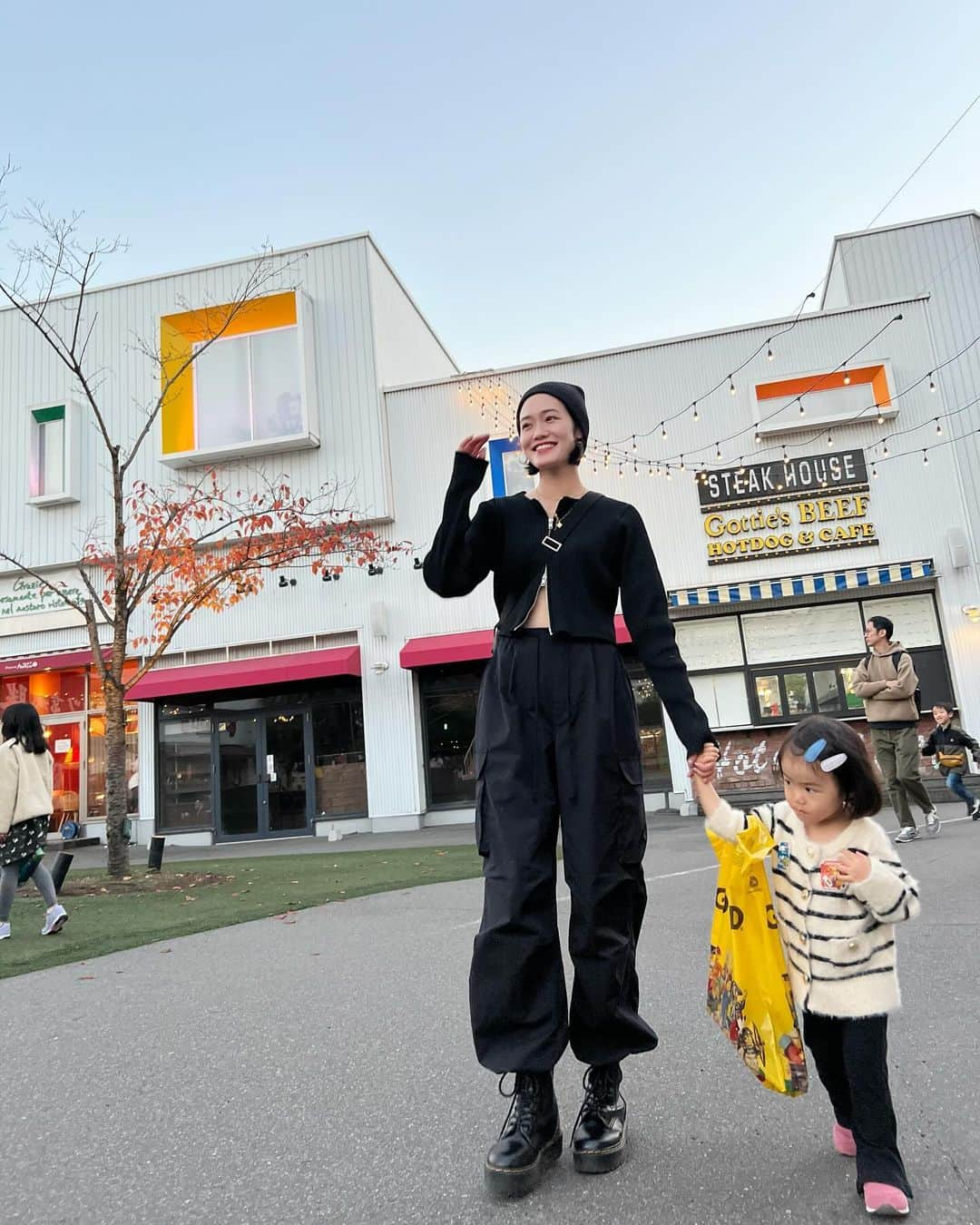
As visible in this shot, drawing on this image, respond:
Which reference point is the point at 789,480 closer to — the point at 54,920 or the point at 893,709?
the point at 893,709

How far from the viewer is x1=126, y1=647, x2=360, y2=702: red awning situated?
15062 millimetres

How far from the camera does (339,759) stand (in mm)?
16203

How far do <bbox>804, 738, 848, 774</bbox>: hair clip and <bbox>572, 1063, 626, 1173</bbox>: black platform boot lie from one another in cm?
88

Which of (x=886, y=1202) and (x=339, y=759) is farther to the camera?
(x=339, y=759)

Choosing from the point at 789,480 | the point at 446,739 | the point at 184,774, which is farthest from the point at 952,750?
the point at 184,774

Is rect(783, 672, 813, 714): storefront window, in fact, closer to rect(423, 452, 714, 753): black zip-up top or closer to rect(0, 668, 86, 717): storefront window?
rect(423, 452, 714, 753): black zip-up top

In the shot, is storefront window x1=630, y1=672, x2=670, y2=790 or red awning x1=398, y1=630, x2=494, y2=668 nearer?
red awning x1=398, y1=630, x2=494, y2=668

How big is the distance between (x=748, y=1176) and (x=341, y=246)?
1779 centimetres

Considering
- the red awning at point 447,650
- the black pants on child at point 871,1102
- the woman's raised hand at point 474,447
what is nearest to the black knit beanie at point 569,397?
the woman's raised hand at point 474,447

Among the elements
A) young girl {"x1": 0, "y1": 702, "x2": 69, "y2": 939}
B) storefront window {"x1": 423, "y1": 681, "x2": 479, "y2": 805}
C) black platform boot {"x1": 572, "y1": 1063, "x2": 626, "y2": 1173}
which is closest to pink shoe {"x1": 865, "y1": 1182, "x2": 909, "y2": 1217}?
black platform boot {"x1": 572, "y1": 1063, "x2": 626, "y2": 1173}

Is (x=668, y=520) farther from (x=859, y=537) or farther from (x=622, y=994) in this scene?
(x=622, y=994)

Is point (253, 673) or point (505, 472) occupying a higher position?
point (505, 472)

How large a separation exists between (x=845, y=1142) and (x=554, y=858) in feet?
2.84

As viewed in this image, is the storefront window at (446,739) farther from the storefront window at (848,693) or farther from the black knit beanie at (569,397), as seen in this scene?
the black knit beanie at (569,397)
